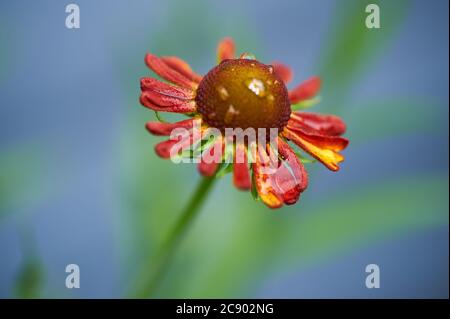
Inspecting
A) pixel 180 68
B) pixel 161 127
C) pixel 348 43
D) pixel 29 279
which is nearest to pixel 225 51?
pixel 180 68

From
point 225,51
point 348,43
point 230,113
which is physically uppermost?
point 348,43

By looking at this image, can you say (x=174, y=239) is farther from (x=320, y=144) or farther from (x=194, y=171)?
(x=194, y=171)

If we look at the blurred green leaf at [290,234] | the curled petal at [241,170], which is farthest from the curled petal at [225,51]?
the blurred green leaf at [290,234]

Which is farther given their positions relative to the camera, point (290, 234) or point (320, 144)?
point (290, 234)

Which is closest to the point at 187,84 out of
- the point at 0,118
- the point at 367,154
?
the point at 0,118

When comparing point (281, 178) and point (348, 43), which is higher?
point (348, 43)

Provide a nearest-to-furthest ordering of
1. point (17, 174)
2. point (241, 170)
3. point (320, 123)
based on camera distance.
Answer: point (241, 170)
point (320, 123)
point (17, 174)

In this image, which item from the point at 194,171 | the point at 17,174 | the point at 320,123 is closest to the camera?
the point at 320,123

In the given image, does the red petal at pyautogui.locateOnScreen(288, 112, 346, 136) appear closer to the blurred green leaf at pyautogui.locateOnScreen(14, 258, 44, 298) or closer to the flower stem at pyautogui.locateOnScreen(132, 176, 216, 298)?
the flower stem at pyautogui.locateOnScreen(132, 176, 216, 298)
